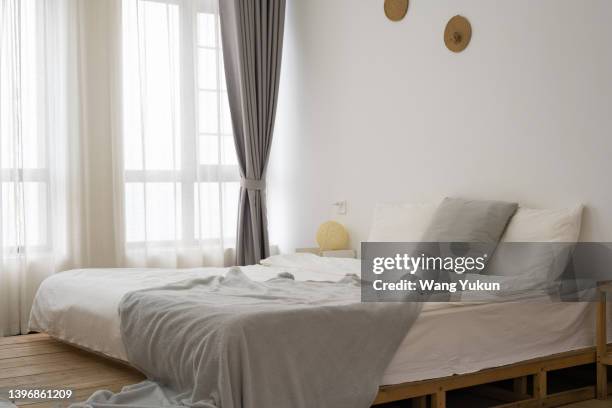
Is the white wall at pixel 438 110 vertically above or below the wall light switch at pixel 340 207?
above

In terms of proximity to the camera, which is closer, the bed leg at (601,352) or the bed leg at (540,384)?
the bed leg at (540,384)

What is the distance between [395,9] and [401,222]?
1.44 meters

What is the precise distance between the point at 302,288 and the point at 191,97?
2.65 meters

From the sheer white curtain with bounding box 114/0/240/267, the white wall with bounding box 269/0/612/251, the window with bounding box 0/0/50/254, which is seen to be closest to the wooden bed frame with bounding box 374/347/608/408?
the white wall with bounding box 269/0/612/251

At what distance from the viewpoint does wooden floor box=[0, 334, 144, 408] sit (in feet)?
10.3

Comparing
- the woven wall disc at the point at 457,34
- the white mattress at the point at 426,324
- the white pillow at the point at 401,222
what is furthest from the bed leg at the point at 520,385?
the woven wall disc at the point at 457,34

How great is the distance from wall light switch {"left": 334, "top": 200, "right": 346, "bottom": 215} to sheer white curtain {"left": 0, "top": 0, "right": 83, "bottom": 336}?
1792 millimetres

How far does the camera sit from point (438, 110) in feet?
14.6

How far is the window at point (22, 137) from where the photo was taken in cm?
481

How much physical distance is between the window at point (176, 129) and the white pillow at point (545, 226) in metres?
2.60

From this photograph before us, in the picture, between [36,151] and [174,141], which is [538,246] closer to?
[174,141]

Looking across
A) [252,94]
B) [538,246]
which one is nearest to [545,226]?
[538,246]

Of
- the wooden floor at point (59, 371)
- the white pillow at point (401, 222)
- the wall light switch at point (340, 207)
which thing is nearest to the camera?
the wooden floor at point (59, 371)

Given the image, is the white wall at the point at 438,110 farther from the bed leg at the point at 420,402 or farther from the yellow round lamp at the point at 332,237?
the bed leg at the point at 420,402
